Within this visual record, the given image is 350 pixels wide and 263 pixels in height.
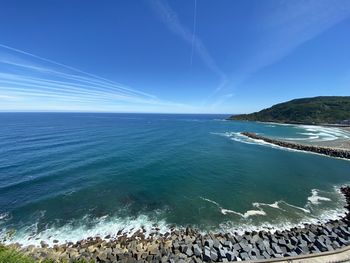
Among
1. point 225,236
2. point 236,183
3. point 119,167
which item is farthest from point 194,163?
point 225,236

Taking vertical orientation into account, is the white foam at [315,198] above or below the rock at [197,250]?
below

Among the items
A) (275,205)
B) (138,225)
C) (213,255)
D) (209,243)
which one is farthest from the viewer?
(275,205)

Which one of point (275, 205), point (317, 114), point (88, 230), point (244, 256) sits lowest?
point (88, 230)

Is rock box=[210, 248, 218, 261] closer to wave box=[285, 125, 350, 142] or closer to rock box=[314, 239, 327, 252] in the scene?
rock box=[314, 239, 327, 252]

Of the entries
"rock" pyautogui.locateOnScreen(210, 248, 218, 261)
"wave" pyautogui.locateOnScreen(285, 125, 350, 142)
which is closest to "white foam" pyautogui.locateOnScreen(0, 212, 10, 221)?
"rock" pyautogui.locateOnScreen(210, 248, 218, 261)

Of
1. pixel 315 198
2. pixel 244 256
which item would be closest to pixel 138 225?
pixel 244 256

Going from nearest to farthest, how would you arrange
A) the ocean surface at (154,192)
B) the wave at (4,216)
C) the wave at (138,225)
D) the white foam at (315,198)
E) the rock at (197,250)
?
the rock at (197,250)
the wave at (138,225)
the ocean surface at (154,192)
the wave at (4,216)
the white foam at (315,198)

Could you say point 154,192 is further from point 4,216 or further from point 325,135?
point 325,135

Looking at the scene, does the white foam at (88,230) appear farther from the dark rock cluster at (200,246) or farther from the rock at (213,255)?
the rock at (213,255)

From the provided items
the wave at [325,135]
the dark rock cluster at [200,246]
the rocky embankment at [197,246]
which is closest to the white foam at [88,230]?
the rocky embankment at [197,246]
